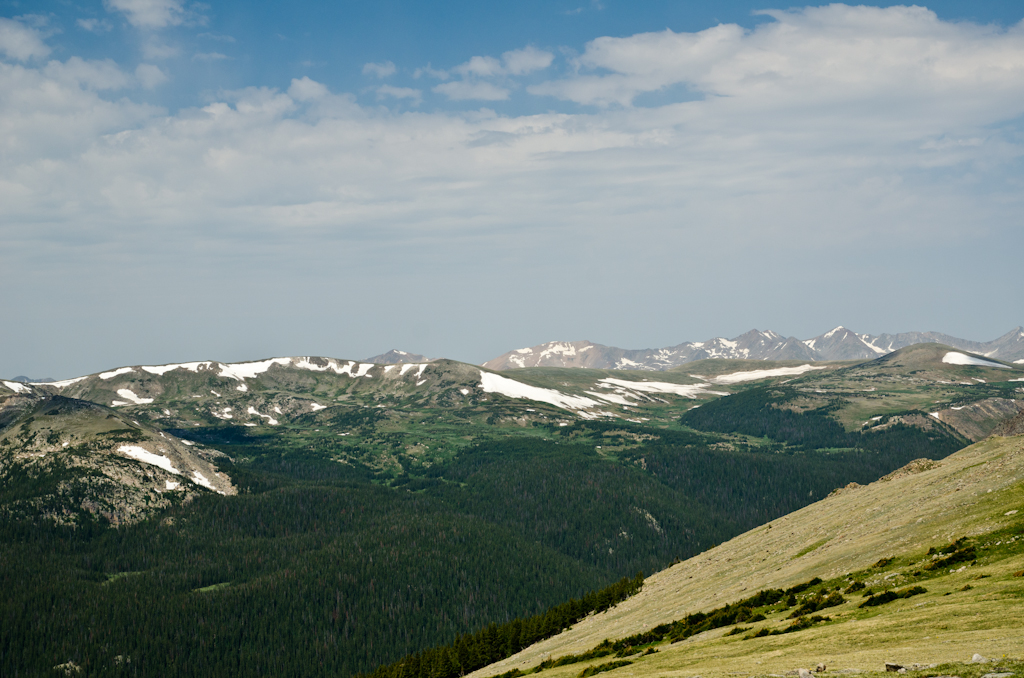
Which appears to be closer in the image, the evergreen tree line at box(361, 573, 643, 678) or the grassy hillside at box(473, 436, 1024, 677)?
the grassy hillside at box(473, 436, 1024, 677)

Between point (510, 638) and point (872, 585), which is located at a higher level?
point (872, 585)

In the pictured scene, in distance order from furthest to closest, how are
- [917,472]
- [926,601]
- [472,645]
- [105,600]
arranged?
[105,600]
[472,645]
[917,472]
[926,601]

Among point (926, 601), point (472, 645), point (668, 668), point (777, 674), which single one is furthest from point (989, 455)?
point (472, 645)

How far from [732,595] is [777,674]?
38731mm

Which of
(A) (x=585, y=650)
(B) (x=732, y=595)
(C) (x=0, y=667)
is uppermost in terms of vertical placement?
(B) (x=732, y=595)

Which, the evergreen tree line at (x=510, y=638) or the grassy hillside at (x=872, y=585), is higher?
the grassy hillside at (x=872, y=585)

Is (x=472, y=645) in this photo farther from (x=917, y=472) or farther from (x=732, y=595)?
(x=917, y=472)

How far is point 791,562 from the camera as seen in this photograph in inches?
2876

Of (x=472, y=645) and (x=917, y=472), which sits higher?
(x=917, y=472)

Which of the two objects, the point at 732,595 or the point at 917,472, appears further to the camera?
the point at 917,472

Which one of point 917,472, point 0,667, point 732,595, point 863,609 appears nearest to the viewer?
point 863,609

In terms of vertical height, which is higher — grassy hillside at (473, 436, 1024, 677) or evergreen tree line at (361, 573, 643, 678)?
grassy hillside at (473, 436, 1024, 677)

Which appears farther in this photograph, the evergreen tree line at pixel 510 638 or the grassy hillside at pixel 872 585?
the evergreen tree line at pixel 510 638

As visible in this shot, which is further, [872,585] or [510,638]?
[510,638]
